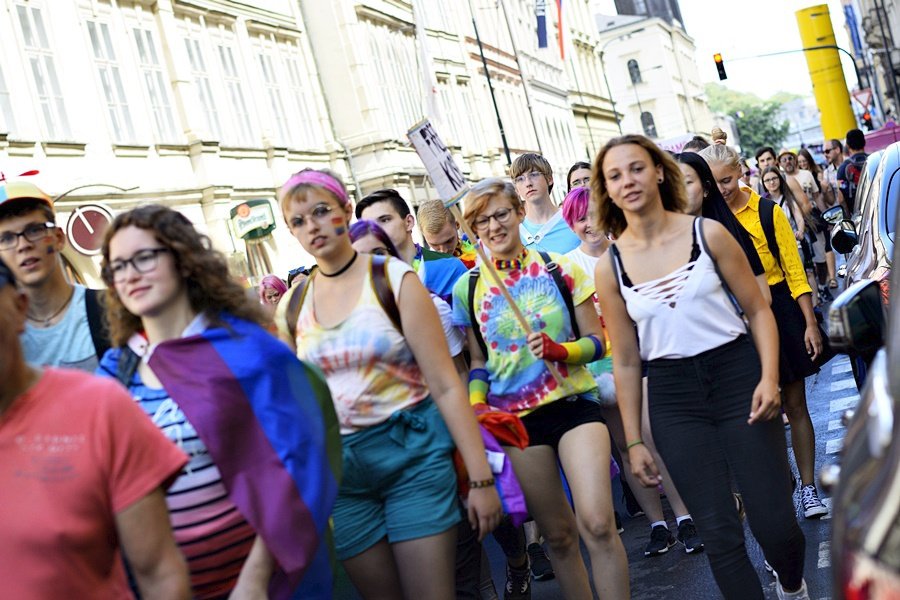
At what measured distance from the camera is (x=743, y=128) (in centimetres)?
16012

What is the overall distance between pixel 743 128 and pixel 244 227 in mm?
137733

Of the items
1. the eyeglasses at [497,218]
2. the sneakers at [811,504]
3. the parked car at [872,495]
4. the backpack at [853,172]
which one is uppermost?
the eyeglasses at [497,218]

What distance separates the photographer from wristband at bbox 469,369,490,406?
6.38 m

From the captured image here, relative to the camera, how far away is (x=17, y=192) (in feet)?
17.3

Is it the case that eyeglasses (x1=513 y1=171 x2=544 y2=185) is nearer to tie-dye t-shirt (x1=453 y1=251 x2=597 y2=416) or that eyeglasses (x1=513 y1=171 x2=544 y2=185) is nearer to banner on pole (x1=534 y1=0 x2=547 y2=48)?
tie-dye t-shirt (x1=453 y1=251 x2=597 y2=416)

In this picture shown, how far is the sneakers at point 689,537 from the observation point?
8.23 m

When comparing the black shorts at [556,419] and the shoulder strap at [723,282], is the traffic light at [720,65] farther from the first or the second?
the shoulder strap at [723,282]

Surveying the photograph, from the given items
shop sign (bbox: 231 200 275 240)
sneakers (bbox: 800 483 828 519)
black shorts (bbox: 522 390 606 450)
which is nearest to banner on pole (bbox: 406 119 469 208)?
black shorts (bbox: 522 390 606 450)

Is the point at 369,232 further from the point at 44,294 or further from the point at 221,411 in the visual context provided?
the point at 221,411

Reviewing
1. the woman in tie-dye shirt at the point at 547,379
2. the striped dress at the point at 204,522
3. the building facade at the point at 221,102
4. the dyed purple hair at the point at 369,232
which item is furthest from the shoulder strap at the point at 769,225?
the building facade at the point at 221,102

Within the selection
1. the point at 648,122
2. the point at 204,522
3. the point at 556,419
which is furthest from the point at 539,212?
the point at 648,122

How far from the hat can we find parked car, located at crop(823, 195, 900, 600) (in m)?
3.23

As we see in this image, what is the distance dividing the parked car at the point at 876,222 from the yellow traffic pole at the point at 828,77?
70339 millimetres

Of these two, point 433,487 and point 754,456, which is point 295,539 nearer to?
point 433,487
